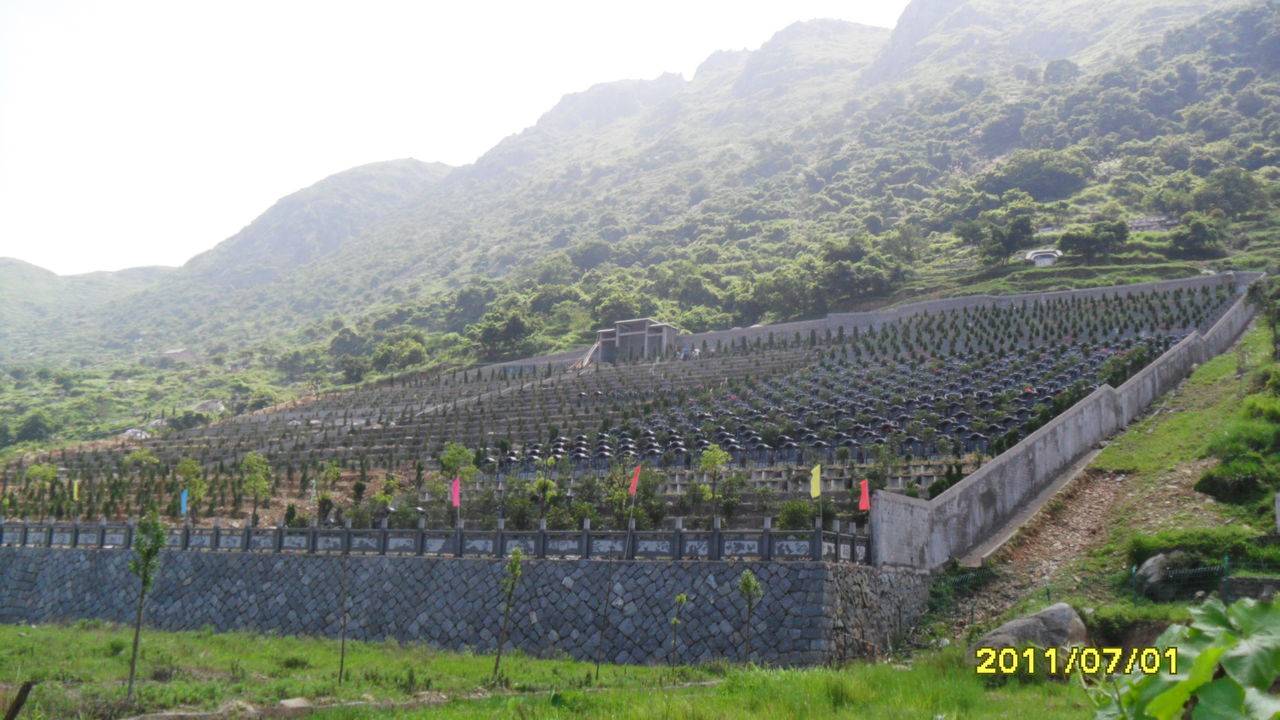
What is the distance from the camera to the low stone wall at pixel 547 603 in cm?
1597

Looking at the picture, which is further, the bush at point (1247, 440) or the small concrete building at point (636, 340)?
the small concrete building at point (636, 340)

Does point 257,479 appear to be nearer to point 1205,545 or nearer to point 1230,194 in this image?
point 1205,545

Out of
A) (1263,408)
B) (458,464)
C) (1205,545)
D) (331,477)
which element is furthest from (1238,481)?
(331,477)

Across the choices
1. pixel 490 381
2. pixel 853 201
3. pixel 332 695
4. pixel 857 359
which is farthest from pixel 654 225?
pixel 332 695

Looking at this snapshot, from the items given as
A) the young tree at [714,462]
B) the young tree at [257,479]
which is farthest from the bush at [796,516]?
the young tree at [257,479]

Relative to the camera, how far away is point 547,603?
59.5 feet

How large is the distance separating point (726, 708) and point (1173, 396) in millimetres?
28081

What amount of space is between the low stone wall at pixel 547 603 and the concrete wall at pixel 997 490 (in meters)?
0.77

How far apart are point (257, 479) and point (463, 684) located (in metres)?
22.1

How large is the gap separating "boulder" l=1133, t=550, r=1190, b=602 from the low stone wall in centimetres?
390

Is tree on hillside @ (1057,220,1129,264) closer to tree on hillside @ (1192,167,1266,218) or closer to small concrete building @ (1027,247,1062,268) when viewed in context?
small concrete building @ (1027,247,1062,268)

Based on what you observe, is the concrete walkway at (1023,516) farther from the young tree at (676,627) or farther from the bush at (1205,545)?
the young tree at (676,627)

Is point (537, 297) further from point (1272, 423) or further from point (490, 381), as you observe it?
point (1272, 423)

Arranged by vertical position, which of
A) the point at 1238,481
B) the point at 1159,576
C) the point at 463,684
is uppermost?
the point at 1238,481
